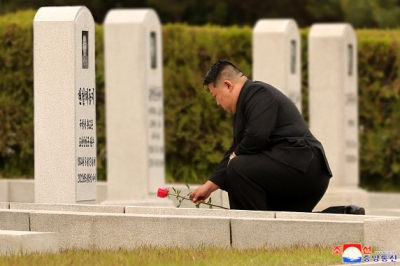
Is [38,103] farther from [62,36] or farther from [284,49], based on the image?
[284,49]

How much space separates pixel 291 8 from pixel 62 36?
66.7ft

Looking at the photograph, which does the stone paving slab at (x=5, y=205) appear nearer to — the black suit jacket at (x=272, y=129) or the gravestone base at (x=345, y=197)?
the black suit jacket at (x=272, y=129)

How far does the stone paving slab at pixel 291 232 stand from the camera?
25.7ft

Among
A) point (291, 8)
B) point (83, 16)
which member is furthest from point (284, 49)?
point (291, 8)

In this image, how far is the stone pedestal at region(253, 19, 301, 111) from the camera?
1535 centimetres

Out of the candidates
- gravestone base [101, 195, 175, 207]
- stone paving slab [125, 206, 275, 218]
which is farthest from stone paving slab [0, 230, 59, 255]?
gravestone base [101, 195, 175, 207]

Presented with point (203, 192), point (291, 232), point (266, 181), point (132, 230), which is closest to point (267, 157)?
point (266, 181)

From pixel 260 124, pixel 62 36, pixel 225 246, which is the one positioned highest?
pixel 62 36

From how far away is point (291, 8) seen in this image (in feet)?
100

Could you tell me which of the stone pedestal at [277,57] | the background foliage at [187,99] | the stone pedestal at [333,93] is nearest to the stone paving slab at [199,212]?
the stone pedestal at [277,57]

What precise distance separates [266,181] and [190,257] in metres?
1.61

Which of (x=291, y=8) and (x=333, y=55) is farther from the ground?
(x=291, y=8)

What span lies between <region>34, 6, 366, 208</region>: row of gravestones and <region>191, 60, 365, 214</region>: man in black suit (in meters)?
1.86

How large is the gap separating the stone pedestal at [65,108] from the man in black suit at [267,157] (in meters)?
1.79
